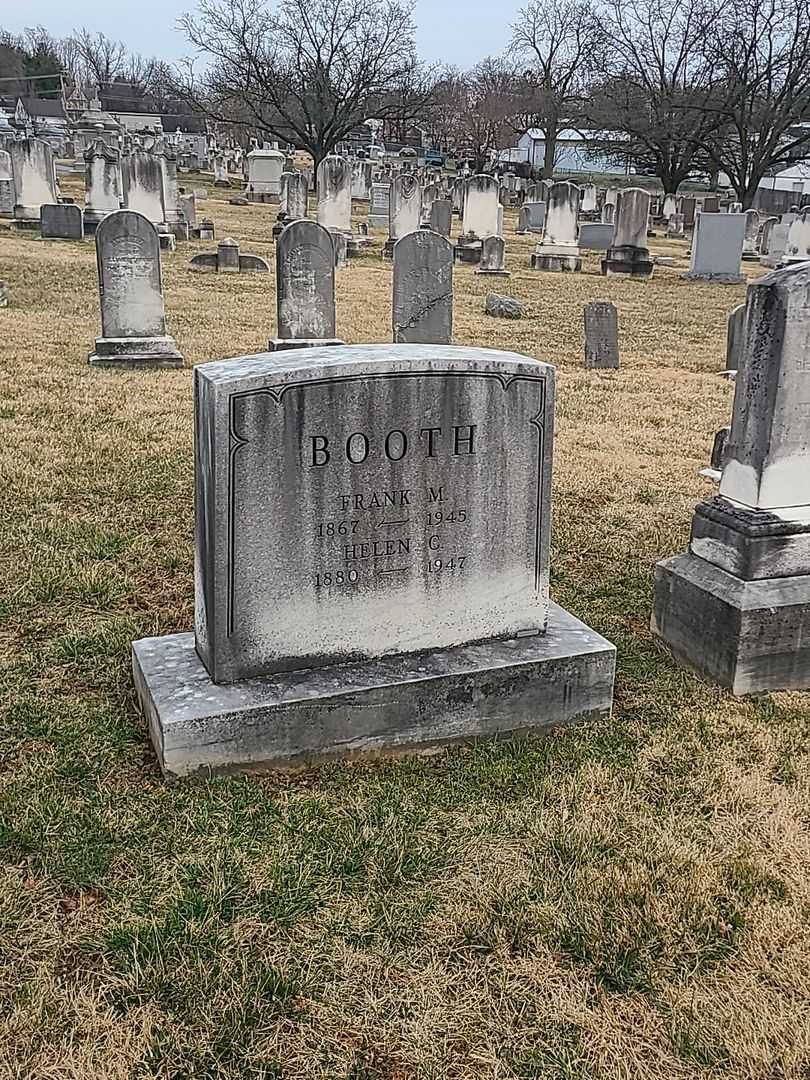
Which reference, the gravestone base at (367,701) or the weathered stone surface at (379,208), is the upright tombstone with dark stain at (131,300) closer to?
the gravestone base at (367,701)

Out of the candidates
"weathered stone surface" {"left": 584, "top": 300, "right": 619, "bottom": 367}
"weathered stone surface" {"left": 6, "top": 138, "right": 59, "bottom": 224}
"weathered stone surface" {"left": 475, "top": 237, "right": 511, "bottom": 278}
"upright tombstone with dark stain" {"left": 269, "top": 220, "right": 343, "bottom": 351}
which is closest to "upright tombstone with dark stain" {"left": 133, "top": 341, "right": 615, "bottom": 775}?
"upright tombstone with dark stain" {"left": 269, "top": 220, "right": 343, "bottom": 351}

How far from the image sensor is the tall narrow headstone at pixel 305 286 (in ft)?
33.9

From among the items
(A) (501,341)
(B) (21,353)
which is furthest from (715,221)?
(B) (21,353)

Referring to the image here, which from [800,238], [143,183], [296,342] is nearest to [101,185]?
[143,183]

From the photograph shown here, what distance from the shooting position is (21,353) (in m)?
10.1

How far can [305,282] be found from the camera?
10.5 meters

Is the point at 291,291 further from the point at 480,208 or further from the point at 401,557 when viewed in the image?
the point at 480,208

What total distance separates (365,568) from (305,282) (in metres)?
7.61

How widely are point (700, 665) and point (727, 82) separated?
45.3m

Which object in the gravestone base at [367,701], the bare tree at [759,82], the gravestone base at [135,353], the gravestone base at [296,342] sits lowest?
the gravestone base at [367,701]

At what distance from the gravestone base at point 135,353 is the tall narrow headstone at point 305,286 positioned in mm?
1151

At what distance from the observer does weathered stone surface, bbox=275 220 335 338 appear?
1031 cm

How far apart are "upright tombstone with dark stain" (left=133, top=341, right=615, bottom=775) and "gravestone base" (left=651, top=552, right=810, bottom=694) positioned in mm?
629

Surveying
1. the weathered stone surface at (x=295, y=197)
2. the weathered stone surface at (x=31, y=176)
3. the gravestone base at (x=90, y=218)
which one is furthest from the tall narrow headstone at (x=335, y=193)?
the weathered stone surface at (x=31, y=176)
